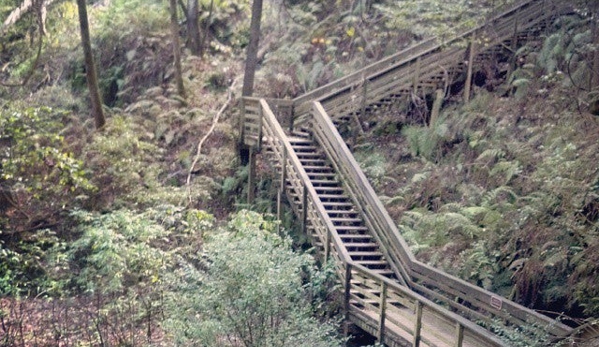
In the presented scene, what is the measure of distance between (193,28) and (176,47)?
9.19 feet

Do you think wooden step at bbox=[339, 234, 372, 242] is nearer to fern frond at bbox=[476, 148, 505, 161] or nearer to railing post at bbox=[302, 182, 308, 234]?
railing post at bbox=[302, 182, 308, 234]

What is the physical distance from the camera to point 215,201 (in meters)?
19.1

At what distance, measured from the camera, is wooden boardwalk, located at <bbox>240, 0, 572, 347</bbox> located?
10422mm

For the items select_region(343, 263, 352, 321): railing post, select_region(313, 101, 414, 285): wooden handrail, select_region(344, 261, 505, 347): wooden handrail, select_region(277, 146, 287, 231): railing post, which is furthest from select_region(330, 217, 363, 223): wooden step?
select_region(277, 146, 287, 231): railing post

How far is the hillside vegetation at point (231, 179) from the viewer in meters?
10.5

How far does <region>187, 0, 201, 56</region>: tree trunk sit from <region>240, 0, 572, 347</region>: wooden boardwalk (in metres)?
6.23

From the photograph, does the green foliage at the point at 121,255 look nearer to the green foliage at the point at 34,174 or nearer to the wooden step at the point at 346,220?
the green foliage at the point at 34,174

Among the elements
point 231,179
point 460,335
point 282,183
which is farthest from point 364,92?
point 460,335

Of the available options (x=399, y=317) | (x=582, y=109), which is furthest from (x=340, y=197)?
(x=582, y=109)

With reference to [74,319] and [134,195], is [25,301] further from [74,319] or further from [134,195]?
[134,195]

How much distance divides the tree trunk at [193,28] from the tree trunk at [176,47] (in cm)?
229

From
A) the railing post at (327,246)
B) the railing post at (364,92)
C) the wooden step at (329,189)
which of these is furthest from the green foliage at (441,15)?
the railing post at (327,246)

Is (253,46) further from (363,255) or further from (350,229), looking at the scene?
(363,255)

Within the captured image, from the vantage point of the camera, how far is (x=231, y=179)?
19219mm
